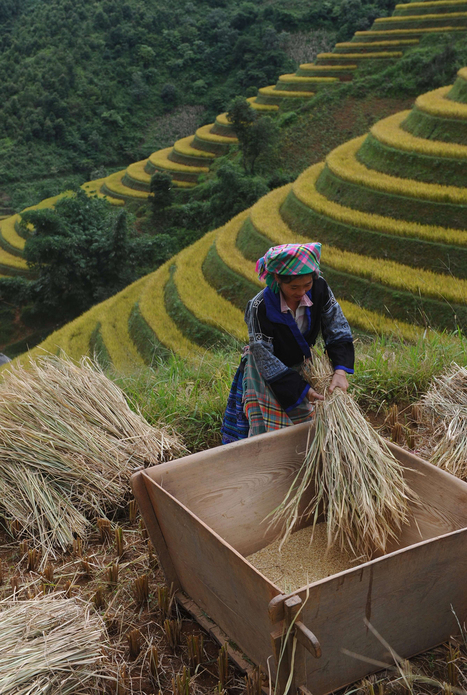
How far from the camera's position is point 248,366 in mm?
2434

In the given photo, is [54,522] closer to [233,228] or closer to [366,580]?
[366,580]

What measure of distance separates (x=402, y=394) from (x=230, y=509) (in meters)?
1.47

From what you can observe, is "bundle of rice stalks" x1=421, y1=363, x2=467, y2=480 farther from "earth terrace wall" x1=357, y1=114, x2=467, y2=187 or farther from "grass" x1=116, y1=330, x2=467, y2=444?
"earth terrace wall" x1=357, y1=114, x2=467, y2=187

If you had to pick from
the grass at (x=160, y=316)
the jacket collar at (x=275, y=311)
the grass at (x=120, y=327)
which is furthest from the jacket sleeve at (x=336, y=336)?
the grass at (x=120, y=327)

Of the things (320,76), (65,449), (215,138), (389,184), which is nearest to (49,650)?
(65,449)

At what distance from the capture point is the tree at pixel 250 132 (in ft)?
68.3

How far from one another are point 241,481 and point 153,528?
0.33m

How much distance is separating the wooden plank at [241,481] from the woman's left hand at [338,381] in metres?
0.18

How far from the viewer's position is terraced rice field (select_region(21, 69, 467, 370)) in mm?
9421

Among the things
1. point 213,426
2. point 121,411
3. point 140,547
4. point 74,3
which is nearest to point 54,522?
point 140,547

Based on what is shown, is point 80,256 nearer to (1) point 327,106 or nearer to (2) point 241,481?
(1) point 327,106

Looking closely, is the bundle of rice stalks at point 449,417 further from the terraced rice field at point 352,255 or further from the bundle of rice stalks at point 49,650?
the terraced rice field at point 352,255

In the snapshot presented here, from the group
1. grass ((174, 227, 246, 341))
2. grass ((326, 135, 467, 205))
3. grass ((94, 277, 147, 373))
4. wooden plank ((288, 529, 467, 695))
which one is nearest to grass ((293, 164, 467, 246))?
grass ((326, 135, 467, 205))

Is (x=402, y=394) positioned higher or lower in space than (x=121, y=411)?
lower
